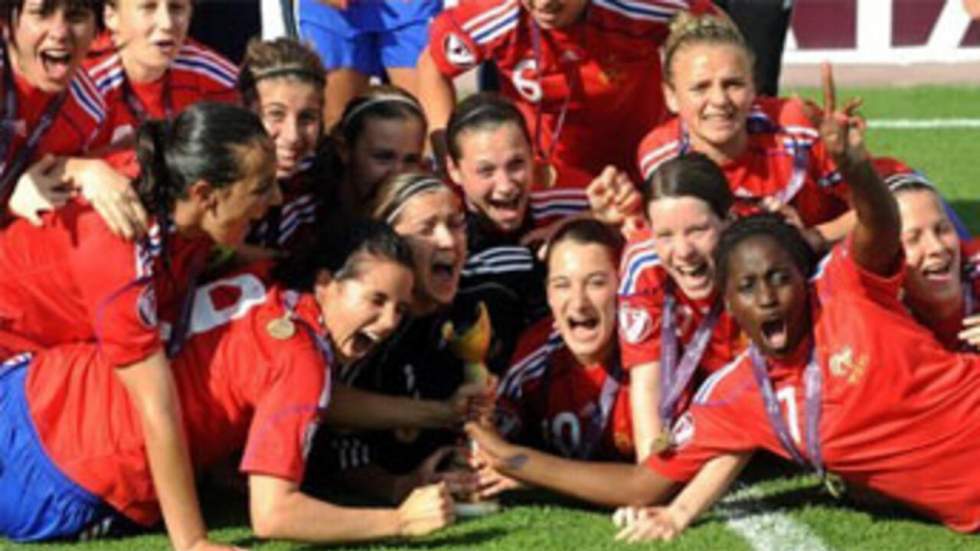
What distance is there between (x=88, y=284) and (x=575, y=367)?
147 centimetres

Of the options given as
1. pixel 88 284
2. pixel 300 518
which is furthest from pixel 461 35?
pixel 300 518

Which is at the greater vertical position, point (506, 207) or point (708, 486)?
point (506, 207)

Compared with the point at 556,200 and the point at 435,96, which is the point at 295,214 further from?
the point at 435,96

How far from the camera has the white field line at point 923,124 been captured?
11.3 m

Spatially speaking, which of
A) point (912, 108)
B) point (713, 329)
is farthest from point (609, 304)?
point (912, 108)

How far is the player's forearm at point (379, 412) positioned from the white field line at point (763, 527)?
79 cm

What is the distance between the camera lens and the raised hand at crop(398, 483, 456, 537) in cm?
528

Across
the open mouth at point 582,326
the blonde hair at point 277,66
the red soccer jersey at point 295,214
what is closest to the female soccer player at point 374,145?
the red soccer jersey at point 295,214

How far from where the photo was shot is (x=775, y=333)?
5316 mm

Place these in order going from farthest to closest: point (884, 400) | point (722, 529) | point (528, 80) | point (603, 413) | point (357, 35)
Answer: point (357, 35)
point (528, 80)
point (603, 413)
point (722, 529)
point (884, 400)

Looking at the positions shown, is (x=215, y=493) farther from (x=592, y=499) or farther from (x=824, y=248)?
(x=824, y=248)

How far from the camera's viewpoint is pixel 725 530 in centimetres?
545

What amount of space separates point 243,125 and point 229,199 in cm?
20

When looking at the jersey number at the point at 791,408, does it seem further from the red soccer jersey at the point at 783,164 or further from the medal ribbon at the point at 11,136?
the medal ribbon at the point at 11,136
